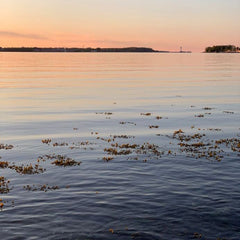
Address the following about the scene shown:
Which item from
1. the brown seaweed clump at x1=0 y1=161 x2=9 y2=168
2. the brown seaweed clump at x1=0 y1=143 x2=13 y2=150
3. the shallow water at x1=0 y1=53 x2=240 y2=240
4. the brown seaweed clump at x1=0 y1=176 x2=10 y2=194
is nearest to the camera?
the shallow water at x1=0 y1=53 x2=240 y2=240

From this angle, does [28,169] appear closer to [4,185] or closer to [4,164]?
[4,164]

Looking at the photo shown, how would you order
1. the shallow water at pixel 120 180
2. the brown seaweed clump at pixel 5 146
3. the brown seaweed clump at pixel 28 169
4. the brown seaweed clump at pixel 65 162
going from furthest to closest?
1. the brown seaweed clump at pixel 5 146
2. the brown seaweed clump at pixel 65 162
3. the brown seaweed clump at pixel 28 169
4. the shallow water at pixel 120 180

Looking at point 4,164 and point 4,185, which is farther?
point 4,164

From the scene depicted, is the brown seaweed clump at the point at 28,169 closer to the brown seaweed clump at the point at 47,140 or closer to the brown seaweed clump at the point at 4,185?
the brown seaweed clump at the point at 4,185

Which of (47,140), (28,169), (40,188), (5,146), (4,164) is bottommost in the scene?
(40,188)

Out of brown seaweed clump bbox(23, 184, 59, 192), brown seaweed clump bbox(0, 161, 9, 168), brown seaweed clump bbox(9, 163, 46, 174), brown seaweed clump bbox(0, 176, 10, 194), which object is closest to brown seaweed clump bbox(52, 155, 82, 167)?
brown seaweed clump bbox(9, 163, 46, 174)

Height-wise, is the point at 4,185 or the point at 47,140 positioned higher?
the point at 47,140

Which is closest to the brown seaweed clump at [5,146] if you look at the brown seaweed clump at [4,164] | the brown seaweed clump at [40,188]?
the brown seaweed clump at [4,164]

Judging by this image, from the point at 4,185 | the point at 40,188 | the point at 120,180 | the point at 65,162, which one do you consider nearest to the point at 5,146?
the point at 65,162

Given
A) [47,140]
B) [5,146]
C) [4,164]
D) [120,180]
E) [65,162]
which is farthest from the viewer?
[47,140]

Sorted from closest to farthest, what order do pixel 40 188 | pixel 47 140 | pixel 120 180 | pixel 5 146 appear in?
pixel 40 188, pixel 120 180, pixel 5 146, pixel 47 140

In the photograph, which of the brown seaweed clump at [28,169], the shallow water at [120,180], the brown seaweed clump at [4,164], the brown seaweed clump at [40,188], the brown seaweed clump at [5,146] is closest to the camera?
the shallow water at [120,180]

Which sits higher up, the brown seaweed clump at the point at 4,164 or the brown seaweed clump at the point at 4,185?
the brown seaweed clump at the point at 4,164

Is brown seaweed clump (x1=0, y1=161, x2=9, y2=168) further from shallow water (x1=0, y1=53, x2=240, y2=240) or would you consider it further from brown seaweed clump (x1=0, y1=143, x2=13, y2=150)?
brown seaweed clump (x1=0, y1=143, x2=13, y2=150)
